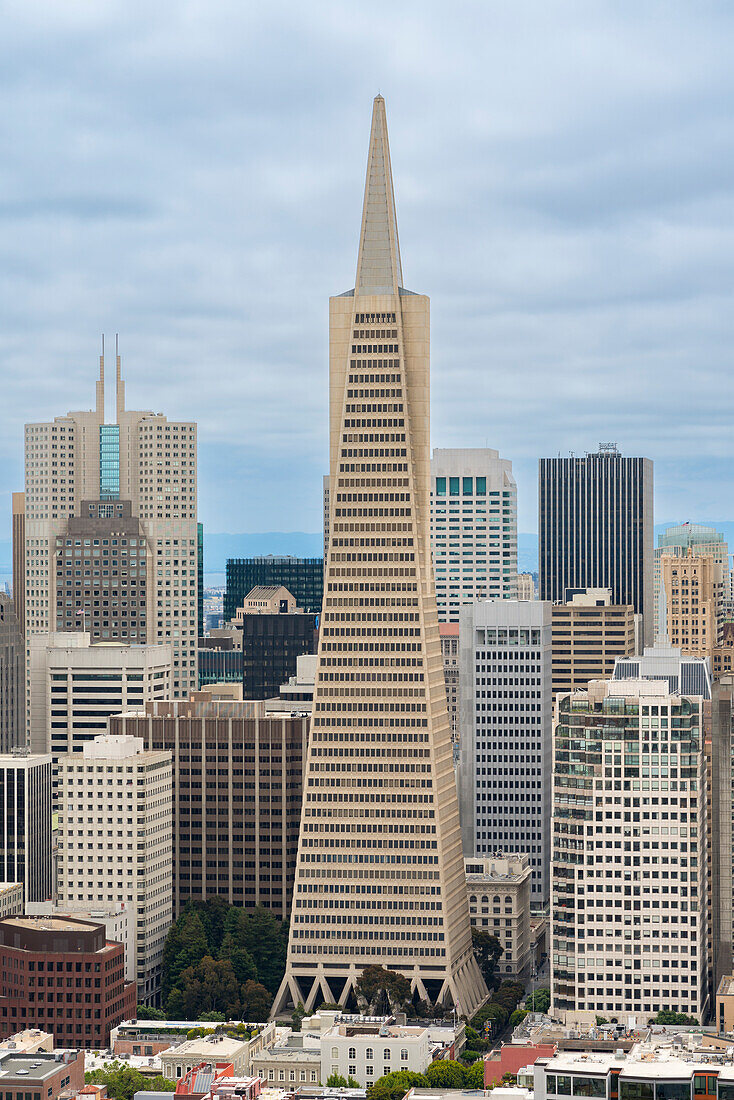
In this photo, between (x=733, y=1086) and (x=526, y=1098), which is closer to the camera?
(x=733, y=1086)

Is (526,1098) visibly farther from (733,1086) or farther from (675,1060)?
(733,1086)

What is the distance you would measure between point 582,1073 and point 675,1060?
1783 centimetres

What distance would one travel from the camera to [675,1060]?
18350 centimetres

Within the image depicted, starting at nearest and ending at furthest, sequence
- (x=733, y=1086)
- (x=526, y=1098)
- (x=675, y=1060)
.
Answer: (x=733, y=1086) < (x=675, y=1060) < (x=526, y=1098)

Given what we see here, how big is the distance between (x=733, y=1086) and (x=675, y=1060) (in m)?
17.5

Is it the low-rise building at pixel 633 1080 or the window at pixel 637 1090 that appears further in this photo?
the window at pixel 637 1090

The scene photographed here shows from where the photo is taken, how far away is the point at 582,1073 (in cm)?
16862

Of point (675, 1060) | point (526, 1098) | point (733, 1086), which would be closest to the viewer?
point (733, 1086)

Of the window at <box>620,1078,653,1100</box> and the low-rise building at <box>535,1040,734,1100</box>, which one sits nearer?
the low-rise building at <box>535,1040,734,1100</box>

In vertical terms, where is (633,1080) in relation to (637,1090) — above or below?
above

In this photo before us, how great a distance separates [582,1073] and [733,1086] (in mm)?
11783

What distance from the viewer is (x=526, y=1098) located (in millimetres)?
198750

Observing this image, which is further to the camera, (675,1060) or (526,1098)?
(526,1098)

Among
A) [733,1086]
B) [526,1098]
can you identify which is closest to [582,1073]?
[733,1086]
